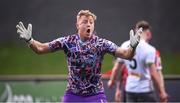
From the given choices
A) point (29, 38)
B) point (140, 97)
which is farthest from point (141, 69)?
point (29, 38)

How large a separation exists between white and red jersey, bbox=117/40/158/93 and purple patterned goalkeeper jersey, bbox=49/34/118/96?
237 cm

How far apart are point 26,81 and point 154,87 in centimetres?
244

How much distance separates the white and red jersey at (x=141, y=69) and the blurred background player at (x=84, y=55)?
7.74ft

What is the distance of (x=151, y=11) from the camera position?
15.6 meters

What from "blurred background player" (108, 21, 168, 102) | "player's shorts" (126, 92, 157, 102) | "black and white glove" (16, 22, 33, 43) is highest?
"black and white glove" (16, 22, 33, 43)

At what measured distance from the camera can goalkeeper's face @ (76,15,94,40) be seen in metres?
7.39

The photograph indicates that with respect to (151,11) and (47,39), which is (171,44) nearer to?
(151,11)

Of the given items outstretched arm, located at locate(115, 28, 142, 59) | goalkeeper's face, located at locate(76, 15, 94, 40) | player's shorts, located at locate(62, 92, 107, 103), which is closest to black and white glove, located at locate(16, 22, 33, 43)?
goalkeeper's face, located at locate(76, 15, 94, 40)

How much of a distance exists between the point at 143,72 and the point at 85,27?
2697 millimetres

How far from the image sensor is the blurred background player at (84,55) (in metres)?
7.34

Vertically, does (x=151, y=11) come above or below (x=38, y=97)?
above

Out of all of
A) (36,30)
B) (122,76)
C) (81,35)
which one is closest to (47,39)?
(36,30)

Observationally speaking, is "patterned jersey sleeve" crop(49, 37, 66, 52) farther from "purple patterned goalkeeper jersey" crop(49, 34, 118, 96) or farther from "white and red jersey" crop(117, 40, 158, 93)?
"white and red jersey" crop(117, 40, 158, 93)

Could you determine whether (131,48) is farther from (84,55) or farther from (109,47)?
(84,55)
